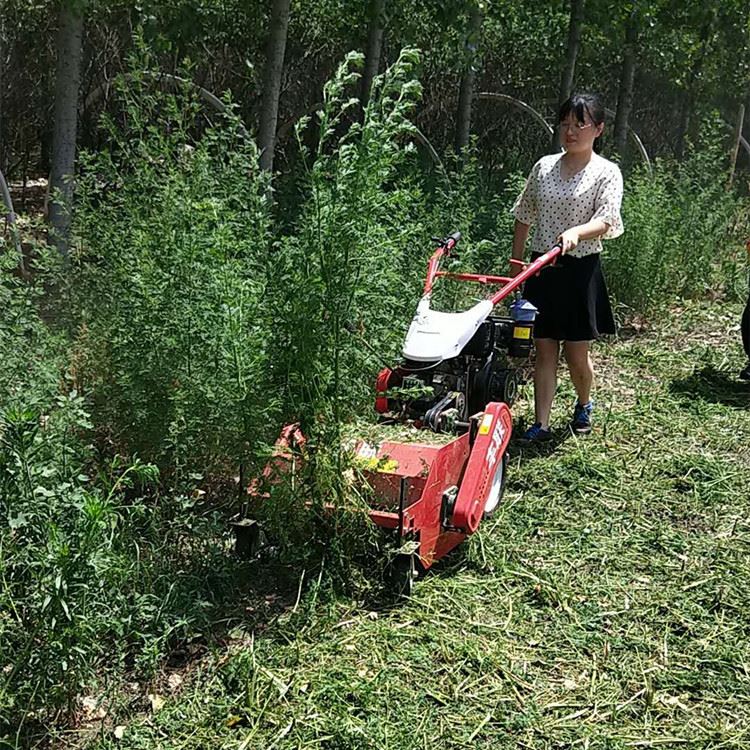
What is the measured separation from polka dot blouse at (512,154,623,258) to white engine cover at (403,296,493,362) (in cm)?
99

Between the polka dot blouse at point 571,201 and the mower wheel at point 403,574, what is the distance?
2.05 meters

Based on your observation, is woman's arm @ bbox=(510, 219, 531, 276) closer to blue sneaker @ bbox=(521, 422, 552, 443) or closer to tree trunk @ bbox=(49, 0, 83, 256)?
blue sneaker @ bbox=(521, 422, 552, 443)

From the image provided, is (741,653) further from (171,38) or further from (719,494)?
(171,38)

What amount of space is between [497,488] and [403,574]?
3.03ft

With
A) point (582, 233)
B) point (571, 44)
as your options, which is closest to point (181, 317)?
point (582, 233)

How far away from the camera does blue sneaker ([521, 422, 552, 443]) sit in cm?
517

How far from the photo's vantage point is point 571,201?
191 inches

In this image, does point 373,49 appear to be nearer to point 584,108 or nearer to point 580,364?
point 584,108

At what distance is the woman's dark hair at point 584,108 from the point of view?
4.61 metres

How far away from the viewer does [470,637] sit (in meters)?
3.42

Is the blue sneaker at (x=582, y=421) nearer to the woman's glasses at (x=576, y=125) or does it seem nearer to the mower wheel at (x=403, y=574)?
the woman's glasses at (x=576, y=125)

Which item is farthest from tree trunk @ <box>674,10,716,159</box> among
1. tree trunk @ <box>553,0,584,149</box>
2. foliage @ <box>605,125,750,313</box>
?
foliage @ <box>605,125,750,313</box>

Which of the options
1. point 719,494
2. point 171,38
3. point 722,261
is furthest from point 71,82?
point 722,261

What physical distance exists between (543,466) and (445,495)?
1391mm
